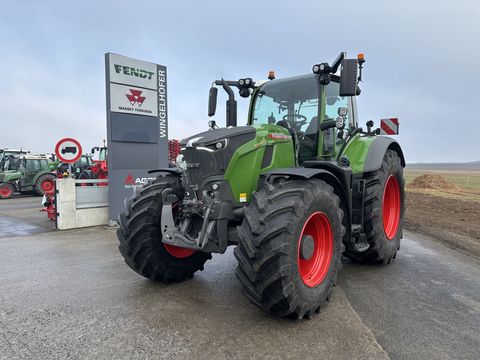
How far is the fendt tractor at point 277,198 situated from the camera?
3309mm

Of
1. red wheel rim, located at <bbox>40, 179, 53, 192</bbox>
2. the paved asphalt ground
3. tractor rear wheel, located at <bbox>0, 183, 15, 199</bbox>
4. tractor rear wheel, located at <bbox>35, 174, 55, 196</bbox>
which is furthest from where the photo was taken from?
tractor rear wheel, located at <bbox>35, 174, 55, 196</bbox>

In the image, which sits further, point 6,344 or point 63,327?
point 63,327

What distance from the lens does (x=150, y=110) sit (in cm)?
921

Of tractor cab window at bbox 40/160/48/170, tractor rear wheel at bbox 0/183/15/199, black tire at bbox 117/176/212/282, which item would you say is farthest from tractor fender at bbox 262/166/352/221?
tractor cab window at bbox 40/160/48/170

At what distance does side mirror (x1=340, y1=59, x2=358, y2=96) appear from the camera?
416 centimetres

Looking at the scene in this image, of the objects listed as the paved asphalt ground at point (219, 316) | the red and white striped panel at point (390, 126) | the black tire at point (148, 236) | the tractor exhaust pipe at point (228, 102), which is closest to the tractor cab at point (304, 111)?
the tractor exhaust pipe at point (228, 102)

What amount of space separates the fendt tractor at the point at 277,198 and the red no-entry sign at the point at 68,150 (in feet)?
15.5

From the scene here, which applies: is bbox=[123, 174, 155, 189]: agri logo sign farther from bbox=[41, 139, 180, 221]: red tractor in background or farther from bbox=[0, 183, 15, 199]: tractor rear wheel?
bbox=[0, 183, 15, 199]: tractor rear wheel

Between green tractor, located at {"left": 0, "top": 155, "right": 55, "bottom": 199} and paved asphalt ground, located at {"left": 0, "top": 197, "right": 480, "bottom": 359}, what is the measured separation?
13427 mm

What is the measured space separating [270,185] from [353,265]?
8.62 feet

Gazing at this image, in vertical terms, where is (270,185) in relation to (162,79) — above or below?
below

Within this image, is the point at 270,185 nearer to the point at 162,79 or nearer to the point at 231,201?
the point at 231,201

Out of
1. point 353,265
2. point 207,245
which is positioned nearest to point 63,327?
point 207,245

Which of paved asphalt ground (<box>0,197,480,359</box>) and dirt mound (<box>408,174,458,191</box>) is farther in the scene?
dirt mound (<box>408,174,458,191</box>)
